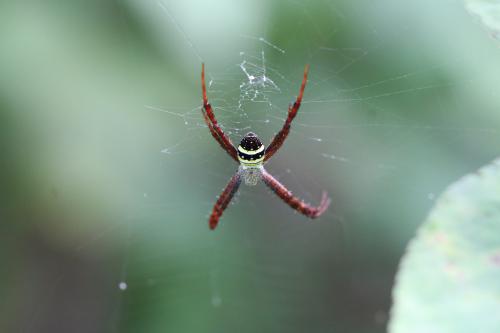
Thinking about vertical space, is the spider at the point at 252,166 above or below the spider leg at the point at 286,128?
below

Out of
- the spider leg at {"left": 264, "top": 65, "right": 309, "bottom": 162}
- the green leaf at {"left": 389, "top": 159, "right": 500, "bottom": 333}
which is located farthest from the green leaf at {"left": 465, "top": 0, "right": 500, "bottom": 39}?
the spider leg at {"left": 264, "top": 65, "right": 309, "bottom": 162}

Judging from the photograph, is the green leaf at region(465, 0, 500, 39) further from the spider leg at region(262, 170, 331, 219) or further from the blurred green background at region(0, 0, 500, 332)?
the spider leg at region(262, 170, 331, 219)

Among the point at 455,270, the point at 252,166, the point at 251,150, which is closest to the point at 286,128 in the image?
the point at 251,150

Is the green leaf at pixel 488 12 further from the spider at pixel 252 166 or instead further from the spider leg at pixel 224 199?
the spider leg at pixel 224 199

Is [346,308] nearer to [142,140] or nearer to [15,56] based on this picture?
[142,140]

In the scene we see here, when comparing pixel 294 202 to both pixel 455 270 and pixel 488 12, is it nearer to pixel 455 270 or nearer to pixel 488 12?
pixel 488 12

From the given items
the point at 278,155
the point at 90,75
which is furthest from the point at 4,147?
the point at 278,155

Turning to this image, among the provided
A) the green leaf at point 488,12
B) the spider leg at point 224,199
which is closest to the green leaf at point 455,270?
the green leaf at point 488,12
